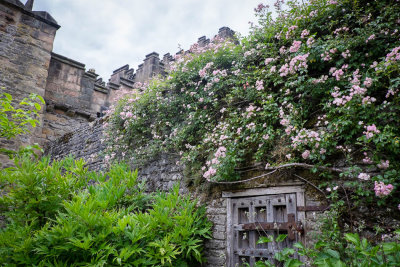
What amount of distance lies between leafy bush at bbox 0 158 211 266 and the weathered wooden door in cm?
44

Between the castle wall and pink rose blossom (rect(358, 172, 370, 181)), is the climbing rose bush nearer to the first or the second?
pink rose blossom (rect(358, 172, 370, 181))

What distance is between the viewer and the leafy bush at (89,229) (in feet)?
10.6

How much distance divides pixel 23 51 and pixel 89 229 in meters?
8.13

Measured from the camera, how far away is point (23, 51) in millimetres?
9039

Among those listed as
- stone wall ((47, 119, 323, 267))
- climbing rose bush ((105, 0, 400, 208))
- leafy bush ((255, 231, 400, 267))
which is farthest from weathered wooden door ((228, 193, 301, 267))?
leafy bush ((255, 231, 400, 267))

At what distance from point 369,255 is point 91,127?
774 centimetres

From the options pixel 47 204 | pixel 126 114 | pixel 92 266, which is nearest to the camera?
pixel 92 266

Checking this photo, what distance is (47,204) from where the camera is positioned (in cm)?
388

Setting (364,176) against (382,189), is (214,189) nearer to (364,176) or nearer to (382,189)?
(364,176)

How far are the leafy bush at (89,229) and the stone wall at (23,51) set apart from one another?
Answer: 5563 millimetres

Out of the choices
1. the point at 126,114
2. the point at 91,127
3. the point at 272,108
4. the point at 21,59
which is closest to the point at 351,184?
the point at 272,108

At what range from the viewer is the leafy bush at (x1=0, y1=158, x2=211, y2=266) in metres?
3.23

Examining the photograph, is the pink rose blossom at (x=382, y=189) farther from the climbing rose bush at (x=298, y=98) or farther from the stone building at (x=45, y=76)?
the stone building at (x=45, y=76)

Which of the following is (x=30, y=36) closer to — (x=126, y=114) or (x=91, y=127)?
(x=91, y=127)
